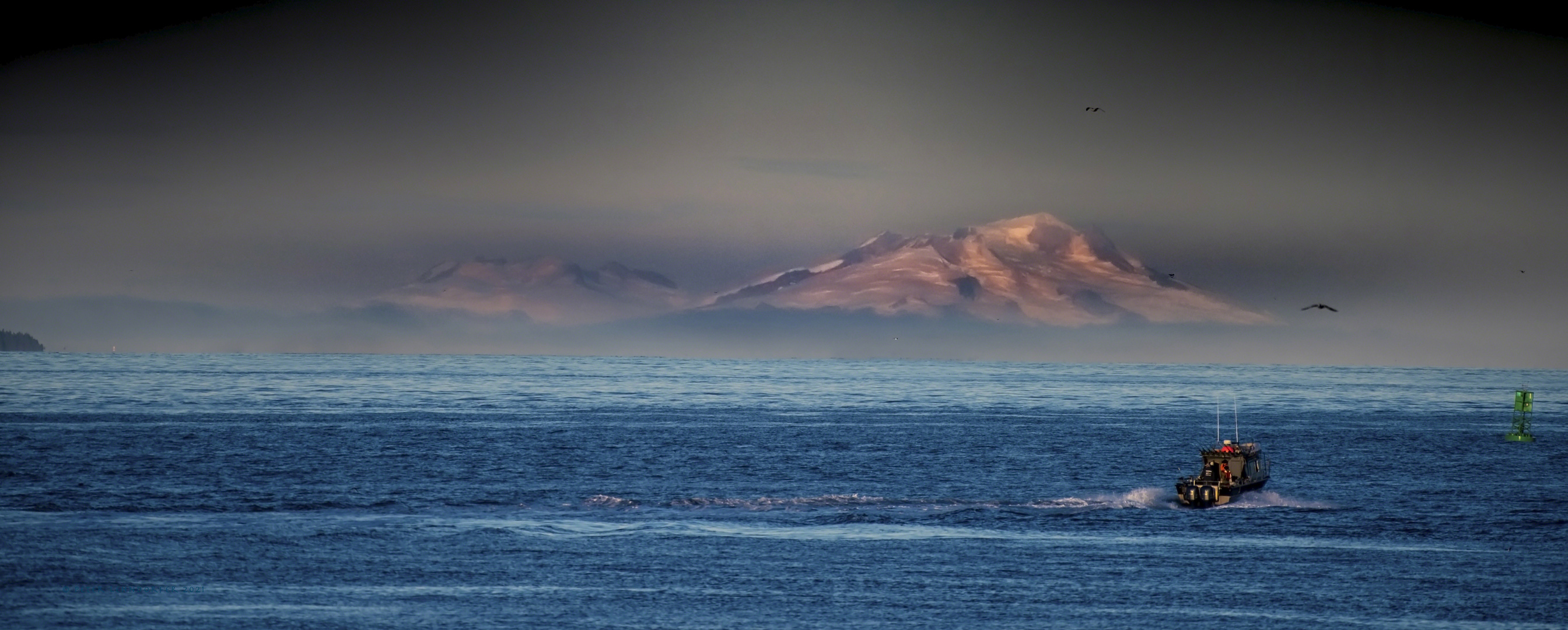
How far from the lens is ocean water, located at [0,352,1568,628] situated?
150 ft

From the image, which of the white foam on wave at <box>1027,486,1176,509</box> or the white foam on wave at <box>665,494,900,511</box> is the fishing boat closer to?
the white foam on wave at <box>1027,486,1176,509</box>

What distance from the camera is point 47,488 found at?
73812 mm

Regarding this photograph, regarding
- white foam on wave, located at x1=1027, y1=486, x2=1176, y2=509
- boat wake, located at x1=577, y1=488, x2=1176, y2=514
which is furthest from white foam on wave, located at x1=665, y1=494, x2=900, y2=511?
white foam on wave, located at x1=1027, y1=486, x2=1176, y2=509

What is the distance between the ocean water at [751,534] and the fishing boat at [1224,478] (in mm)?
1368

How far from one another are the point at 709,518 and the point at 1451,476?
52487mm

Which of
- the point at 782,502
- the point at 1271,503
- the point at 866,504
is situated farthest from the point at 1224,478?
the point at 782,502

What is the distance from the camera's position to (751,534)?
61438 millimetres

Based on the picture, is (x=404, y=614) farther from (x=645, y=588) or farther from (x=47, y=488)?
(x=47, y=488)

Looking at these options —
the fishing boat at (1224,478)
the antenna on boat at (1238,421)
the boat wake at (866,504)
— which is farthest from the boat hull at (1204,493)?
the antenna on boat at (1238,421)

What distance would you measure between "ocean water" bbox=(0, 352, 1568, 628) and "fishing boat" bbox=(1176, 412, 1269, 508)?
1.37 metres

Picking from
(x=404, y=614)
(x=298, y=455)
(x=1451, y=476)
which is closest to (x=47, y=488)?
(x=298, y=455)

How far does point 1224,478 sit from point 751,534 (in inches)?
1162

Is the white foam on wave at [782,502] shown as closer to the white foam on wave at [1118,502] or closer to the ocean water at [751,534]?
the ocean water at [751,534]

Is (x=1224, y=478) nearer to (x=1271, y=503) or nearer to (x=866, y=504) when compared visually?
(x=1271, y=503)
